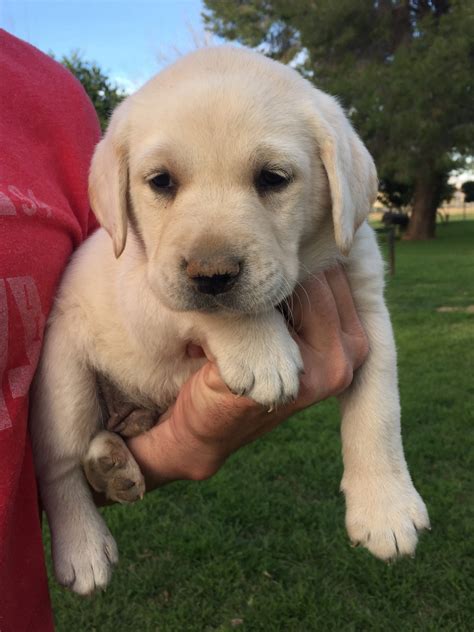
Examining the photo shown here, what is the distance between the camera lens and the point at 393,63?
21766 mm

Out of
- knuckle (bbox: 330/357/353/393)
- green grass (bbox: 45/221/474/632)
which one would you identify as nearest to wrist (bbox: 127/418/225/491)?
knuckle (bbox: 330/357/353/393)

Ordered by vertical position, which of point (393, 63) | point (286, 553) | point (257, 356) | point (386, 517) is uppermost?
point (393, 63)

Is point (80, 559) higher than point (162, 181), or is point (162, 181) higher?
point (162, 181)

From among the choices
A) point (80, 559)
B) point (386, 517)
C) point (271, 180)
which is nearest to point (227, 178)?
point (271, 180)

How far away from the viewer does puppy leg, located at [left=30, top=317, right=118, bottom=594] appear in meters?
2.19

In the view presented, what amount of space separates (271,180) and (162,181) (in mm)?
305

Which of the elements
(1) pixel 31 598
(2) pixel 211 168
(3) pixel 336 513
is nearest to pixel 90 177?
(2) pixel 211 168

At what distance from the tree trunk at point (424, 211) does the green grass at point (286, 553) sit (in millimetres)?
24160

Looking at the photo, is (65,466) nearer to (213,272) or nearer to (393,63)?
(213,272)

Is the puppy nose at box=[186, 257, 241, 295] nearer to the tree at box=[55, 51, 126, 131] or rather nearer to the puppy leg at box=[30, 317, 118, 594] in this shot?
the puppy leg at box=[30, 317, 118, 594]

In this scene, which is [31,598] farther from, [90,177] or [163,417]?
[90,177]

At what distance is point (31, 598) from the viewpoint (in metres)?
1.74

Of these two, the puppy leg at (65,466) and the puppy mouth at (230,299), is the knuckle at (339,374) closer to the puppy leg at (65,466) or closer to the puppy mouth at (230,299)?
the puppy mouth at (230,299)

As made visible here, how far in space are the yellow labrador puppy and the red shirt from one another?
158mm
